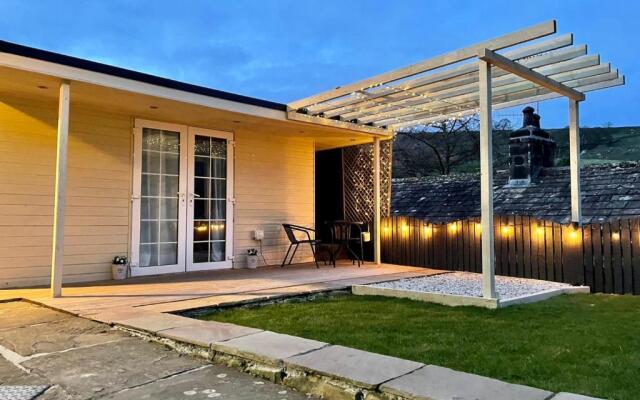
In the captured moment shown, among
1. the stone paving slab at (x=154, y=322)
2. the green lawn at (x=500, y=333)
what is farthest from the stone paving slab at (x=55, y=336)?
the green lawn at (x=500, y=333)

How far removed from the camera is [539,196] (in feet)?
23.6

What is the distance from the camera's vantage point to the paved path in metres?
2.22

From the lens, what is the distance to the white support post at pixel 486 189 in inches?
171

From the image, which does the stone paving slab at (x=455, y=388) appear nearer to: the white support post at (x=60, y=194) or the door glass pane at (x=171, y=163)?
the white support post at (x=60, y=194)

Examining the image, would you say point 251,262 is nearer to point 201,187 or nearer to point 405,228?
point 201,187

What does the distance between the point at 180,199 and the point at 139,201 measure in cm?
56

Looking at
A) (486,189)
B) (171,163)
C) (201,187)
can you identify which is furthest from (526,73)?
(171,163)

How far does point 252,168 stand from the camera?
24.6ft

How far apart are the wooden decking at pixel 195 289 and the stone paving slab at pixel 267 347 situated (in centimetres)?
128

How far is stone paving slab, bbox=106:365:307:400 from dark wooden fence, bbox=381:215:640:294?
4654mm

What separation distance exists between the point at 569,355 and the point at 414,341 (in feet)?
2.96

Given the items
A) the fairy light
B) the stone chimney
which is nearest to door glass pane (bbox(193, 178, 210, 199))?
the fairy light

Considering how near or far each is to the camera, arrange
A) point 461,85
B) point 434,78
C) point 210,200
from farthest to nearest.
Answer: point 210,200 → point 461,85 → point 434,78

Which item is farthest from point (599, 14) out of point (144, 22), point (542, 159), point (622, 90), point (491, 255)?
point (491, 255)
